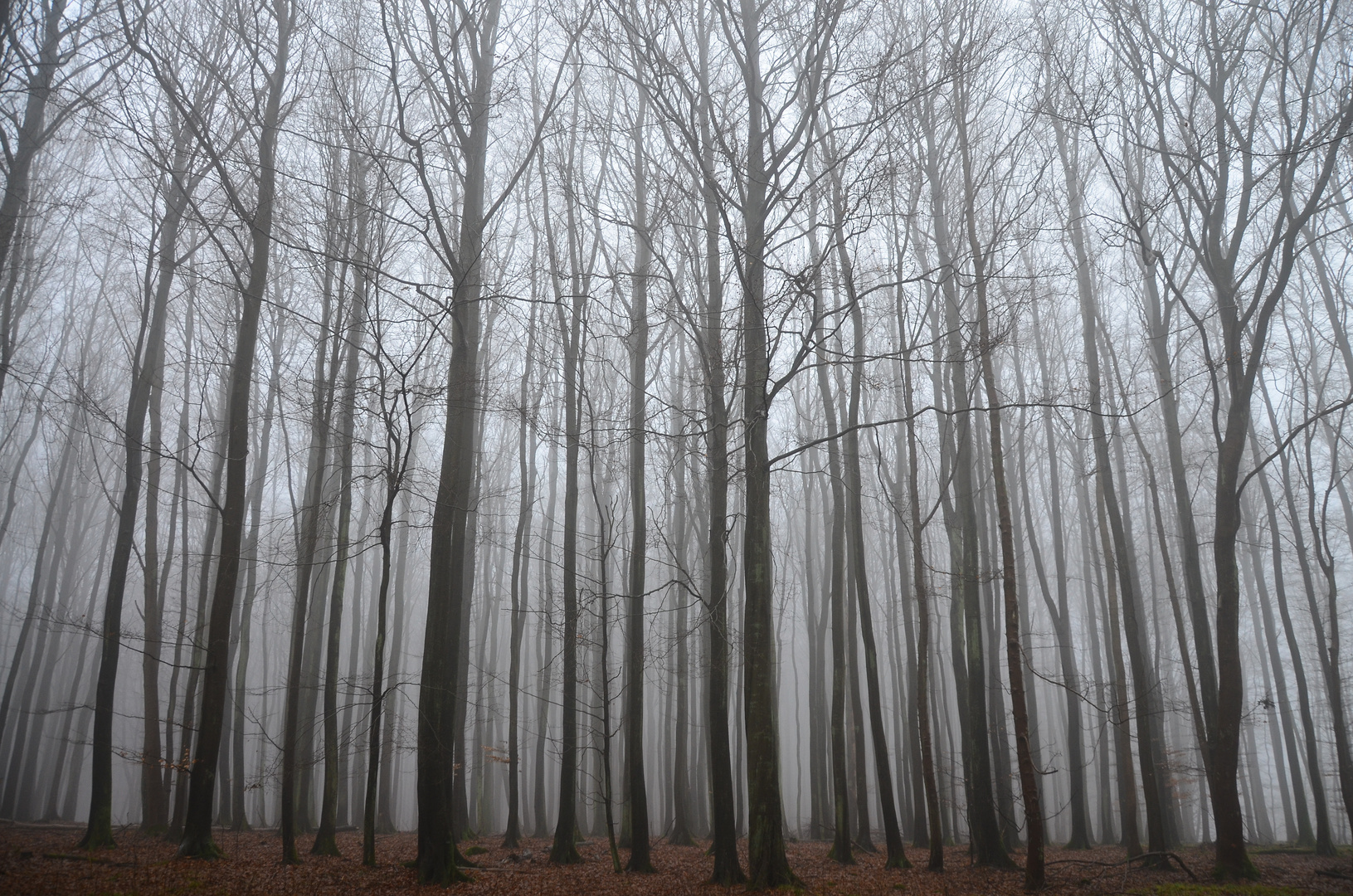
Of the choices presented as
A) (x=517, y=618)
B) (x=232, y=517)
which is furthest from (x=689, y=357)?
(x=232, y=517)

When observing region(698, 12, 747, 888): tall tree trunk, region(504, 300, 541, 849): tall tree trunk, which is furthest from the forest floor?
region(504, 300, 541, 849): tall tree trunk

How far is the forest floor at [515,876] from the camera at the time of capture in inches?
255

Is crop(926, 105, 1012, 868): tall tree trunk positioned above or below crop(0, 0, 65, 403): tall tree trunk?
below

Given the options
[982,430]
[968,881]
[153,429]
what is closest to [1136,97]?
[982,430]

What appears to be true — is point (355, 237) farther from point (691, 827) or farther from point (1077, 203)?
point (691, 827)

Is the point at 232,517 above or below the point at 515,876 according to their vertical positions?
above

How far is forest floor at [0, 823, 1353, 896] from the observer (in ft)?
21.2

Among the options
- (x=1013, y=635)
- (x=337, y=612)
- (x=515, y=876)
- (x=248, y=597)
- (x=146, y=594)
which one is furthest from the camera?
(x=248, y=597)

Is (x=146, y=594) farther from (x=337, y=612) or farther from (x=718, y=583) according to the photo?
(x=718, y=583)

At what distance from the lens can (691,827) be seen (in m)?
19.5

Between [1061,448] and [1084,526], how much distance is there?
2.51 m

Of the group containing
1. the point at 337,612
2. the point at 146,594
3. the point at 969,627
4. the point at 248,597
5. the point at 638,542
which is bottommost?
the point at 969,627

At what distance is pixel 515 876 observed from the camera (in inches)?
319

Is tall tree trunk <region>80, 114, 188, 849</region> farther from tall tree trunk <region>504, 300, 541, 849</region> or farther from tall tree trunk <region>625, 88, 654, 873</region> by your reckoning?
tall tree trunk <region>625, 88, 654, 873</region>
